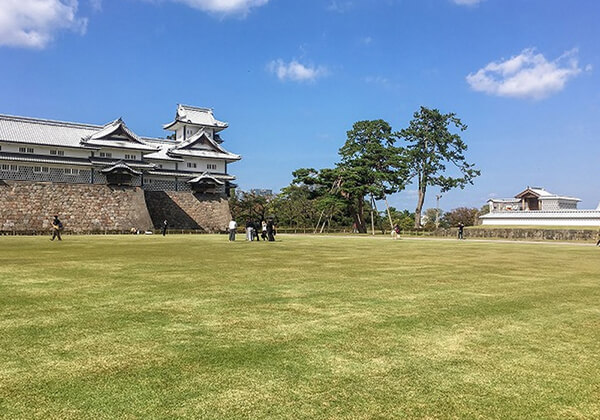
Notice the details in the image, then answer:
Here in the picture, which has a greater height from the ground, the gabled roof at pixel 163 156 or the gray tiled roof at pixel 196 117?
the gray tiled roof at pixel 196 117

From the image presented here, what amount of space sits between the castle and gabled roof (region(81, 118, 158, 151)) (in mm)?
93

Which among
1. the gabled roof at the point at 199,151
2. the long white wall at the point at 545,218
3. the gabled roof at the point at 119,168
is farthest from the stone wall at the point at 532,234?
the gabled roof at the point at 119,168

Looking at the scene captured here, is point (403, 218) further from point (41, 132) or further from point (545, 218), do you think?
point (41, 132)

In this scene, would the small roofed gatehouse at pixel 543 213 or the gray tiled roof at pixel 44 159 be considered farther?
the small roofed gatehouse at pixel 543 213

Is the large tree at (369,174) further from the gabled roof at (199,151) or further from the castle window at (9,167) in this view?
the castle window at (9,167)

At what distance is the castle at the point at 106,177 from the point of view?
41.8 metres

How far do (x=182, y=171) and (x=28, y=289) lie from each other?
1821 inches

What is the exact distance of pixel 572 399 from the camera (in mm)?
3537

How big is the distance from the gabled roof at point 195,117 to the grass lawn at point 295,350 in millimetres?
51999

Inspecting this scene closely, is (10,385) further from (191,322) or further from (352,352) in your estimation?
(352,352)

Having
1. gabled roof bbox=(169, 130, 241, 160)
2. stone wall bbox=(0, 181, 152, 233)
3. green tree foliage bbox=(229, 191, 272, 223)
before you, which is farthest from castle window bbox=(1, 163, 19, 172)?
green tree foliage bbox=(229, 191, 272, 223)

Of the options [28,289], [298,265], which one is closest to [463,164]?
[298,265]

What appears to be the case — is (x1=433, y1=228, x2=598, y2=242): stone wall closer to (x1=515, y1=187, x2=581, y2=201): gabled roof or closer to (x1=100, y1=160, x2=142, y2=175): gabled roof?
(x1=515, y1=187, x2=581, y2=201): gabled roof

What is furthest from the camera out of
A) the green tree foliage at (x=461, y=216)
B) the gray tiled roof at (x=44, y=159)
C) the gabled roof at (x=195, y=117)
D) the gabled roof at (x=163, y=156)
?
the green tree foliage at (x=461, y=216)
